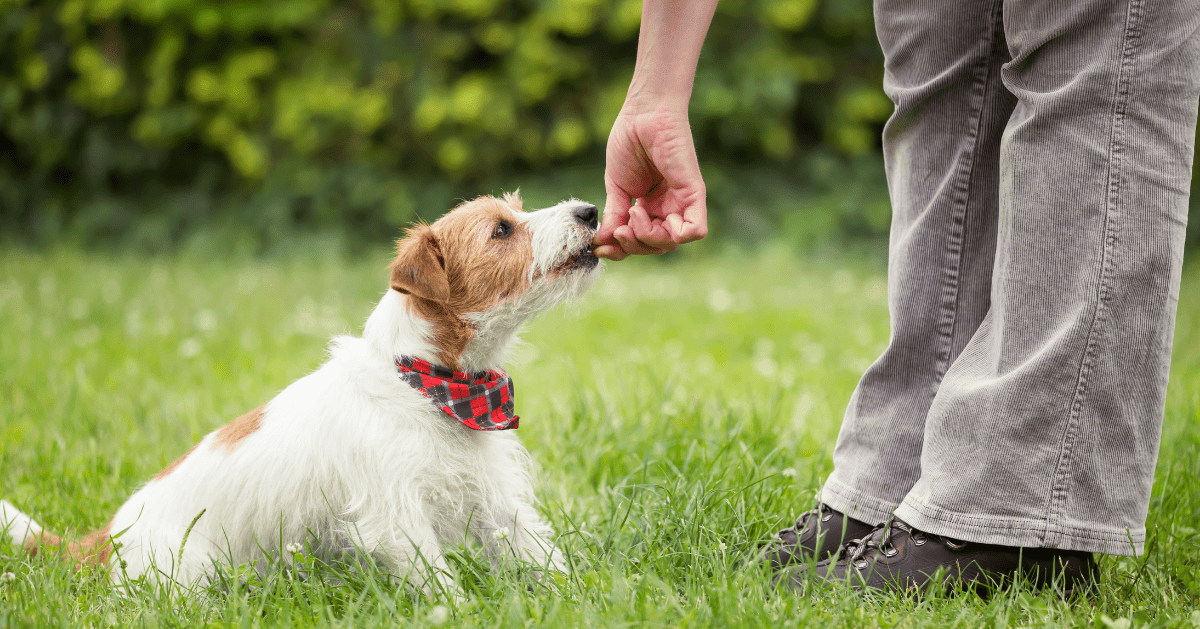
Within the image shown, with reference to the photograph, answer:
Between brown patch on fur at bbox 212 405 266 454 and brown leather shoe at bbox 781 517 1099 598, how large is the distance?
1.33 m

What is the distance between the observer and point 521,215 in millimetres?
2309

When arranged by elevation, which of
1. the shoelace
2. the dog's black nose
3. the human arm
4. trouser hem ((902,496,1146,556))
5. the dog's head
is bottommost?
the shoelace

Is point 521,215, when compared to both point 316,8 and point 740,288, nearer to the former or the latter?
point 740,288

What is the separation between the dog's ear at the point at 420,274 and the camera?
2104 mm

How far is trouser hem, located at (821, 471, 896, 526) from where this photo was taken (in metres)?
2.12

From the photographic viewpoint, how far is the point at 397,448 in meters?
2.05

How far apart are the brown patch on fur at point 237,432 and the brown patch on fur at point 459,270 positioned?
1.64 ft

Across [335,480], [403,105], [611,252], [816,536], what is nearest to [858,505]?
[816,536]

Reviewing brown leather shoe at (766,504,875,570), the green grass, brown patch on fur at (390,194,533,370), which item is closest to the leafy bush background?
the green grass

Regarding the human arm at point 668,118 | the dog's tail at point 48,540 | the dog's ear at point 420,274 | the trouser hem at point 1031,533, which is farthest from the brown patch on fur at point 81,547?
the trouser hem at point 1031,533

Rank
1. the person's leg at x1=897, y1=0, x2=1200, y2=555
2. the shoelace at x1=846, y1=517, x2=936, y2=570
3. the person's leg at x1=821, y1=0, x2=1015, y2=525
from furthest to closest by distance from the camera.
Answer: the person's leg at x1=821, y1=0, x2=1015, y2=525 < the shoelace at x1=846, y1=517, x2=936, y2=570 < the person's leg at x1=897, y1=0, x2=1200, y2=555

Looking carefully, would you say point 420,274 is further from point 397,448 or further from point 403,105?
point 403,105

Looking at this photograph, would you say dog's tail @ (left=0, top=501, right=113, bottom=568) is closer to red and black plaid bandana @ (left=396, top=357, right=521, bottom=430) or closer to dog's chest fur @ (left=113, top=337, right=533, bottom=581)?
dog's chest fur @ (left=113, top=337, right=533, bottom=581)

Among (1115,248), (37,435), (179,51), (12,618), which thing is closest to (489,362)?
(12,618)
